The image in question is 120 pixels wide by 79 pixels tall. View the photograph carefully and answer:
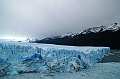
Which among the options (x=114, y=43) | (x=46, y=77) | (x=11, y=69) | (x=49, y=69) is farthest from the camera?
(x=114, y=43)

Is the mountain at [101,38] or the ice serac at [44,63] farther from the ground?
the mountain at [101,38]

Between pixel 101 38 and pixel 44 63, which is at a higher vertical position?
pixel 101 38

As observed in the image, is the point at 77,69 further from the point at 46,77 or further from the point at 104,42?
the point at 104,42

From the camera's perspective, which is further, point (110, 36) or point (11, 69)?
point (110, 36)

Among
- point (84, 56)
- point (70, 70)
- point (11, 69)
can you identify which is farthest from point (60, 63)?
point (11, 69)

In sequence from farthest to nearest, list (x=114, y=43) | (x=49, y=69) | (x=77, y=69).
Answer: (x=114, y=43) → (x=77, y=69) → (x=49, y=69)

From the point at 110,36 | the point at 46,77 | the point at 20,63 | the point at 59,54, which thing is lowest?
the point at 46,77

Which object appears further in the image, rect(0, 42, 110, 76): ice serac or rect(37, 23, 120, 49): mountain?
rect(37, 23, 120, 49): mountain

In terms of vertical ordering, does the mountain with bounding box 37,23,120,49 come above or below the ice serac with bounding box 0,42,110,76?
above

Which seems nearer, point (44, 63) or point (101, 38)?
point (44, 63)

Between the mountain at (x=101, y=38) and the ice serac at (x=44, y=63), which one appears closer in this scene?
the ice serac at (x=44, y=63)

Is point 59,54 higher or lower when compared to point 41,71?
higher
